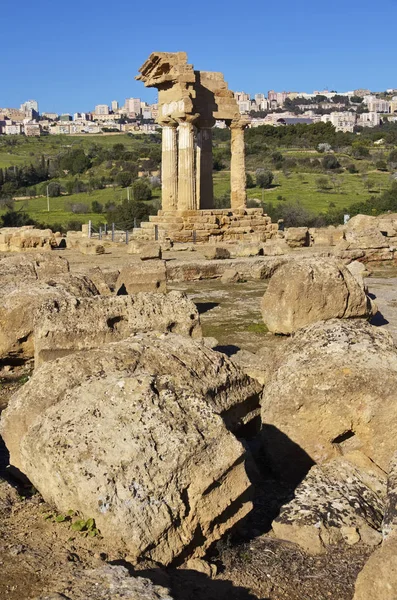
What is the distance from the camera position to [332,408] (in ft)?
18.8

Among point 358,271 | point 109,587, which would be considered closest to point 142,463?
point 109,587

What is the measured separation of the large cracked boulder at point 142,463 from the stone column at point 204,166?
76.3ft

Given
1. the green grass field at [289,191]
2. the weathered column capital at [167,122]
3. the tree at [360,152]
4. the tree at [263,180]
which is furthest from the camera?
the tree at [360,152]

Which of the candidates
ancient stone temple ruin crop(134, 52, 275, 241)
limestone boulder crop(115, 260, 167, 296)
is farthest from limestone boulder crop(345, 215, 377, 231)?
limestone boulder crop(115, 260, 167, 296)

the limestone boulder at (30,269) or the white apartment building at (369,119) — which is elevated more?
the white apartment building at (369,119)

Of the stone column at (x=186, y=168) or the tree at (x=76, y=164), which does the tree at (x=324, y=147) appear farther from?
the stone column at (x=186, y=168)

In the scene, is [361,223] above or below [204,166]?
below

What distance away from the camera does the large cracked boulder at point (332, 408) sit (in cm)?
568

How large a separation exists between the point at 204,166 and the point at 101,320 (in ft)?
69.4

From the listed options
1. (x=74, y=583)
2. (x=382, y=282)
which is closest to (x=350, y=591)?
(x=74, y=583)

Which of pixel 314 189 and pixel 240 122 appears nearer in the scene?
pixel 240 122

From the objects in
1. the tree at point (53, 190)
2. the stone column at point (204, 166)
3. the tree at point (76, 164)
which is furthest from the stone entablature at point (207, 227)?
the tree at point (76, 164)

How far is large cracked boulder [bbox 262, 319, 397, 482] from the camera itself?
18.6 ft

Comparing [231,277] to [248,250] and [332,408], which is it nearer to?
[248,250]
